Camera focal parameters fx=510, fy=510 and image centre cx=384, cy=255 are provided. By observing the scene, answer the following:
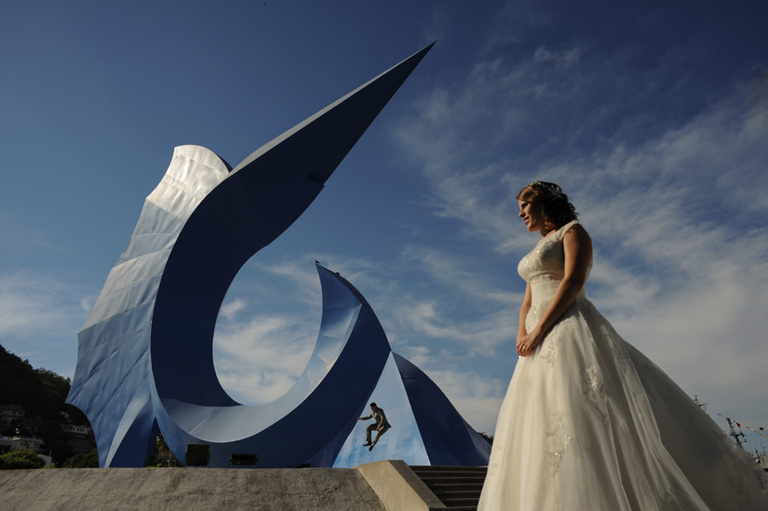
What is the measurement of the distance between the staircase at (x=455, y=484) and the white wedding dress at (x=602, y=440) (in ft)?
8.54

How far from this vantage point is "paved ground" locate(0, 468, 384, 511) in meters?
4.26

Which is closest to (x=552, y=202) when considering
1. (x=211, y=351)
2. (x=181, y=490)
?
(x=181, y=490)

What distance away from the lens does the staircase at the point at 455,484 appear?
4783 millimetres

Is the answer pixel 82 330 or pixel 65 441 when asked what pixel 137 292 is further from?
pixel 65 441

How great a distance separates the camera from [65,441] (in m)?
41.2

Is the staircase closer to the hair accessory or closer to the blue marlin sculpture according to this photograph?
the hair accessory

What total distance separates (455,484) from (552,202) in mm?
3814

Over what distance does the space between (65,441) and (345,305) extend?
1583 inches

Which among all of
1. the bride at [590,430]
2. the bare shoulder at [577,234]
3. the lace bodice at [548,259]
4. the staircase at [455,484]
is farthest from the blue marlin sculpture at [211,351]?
the bride at [590,430]

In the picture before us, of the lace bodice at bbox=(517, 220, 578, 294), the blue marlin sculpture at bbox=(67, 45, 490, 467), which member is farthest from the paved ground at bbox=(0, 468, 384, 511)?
the blue marlin sculpture at bbox=(67, 45, 490, 467)

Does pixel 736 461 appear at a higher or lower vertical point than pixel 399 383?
lower

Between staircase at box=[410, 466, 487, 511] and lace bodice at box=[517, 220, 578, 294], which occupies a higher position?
lace bodice at box=[517, 220, 578, 294]

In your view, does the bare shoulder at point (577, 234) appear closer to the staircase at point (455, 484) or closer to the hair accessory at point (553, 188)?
the hair accessory at point (553, 188)

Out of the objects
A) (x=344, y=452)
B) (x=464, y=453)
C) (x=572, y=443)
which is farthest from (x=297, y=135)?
(x=572, y=443)
